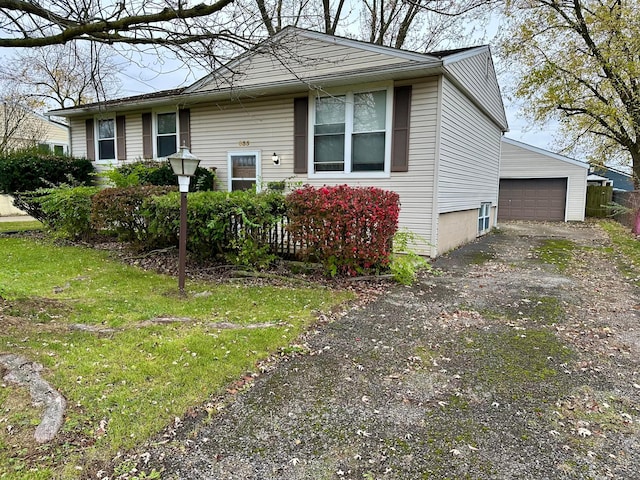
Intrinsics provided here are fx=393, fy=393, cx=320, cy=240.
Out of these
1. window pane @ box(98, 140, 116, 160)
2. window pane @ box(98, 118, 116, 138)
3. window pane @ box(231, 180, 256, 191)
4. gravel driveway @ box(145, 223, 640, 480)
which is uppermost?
window pane @ box(98, 118, 116, 138)

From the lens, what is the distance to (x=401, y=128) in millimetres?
7953

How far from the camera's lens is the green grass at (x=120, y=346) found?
7.36ft

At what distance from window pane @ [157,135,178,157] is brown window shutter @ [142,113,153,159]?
0.30 m

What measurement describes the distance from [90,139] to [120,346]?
11.5 meters

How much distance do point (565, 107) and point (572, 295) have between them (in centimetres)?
1376

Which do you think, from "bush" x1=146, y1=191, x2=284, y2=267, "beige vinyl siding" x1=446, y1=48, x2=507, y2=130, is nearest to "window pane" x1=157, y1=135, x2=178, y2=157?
"bush" x1=146, y1=191, x2=284, y2=267

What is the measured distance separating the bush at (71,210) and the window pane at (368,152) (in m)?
5.57

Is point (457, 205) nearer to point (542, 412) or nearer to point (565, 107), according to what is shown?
point (542, 412)

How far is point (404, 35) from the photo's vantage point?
17906 millimetres

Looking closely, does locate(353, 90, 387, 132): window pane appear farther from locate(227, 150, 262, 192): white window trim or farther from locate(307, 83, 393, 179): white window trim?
locate(227, 150, 262, 192): white window trim

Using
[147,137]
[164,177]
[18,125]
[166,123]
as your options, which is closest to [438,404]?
[164,177]

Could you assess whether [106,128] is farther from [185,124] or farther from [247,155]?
[247,155]

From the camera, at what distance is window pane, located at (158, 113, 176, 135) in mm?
11117

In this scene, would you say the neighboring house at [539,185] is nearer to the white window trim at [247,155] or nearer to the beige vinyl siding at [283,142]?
the beige vinyl siding at [283,142]
